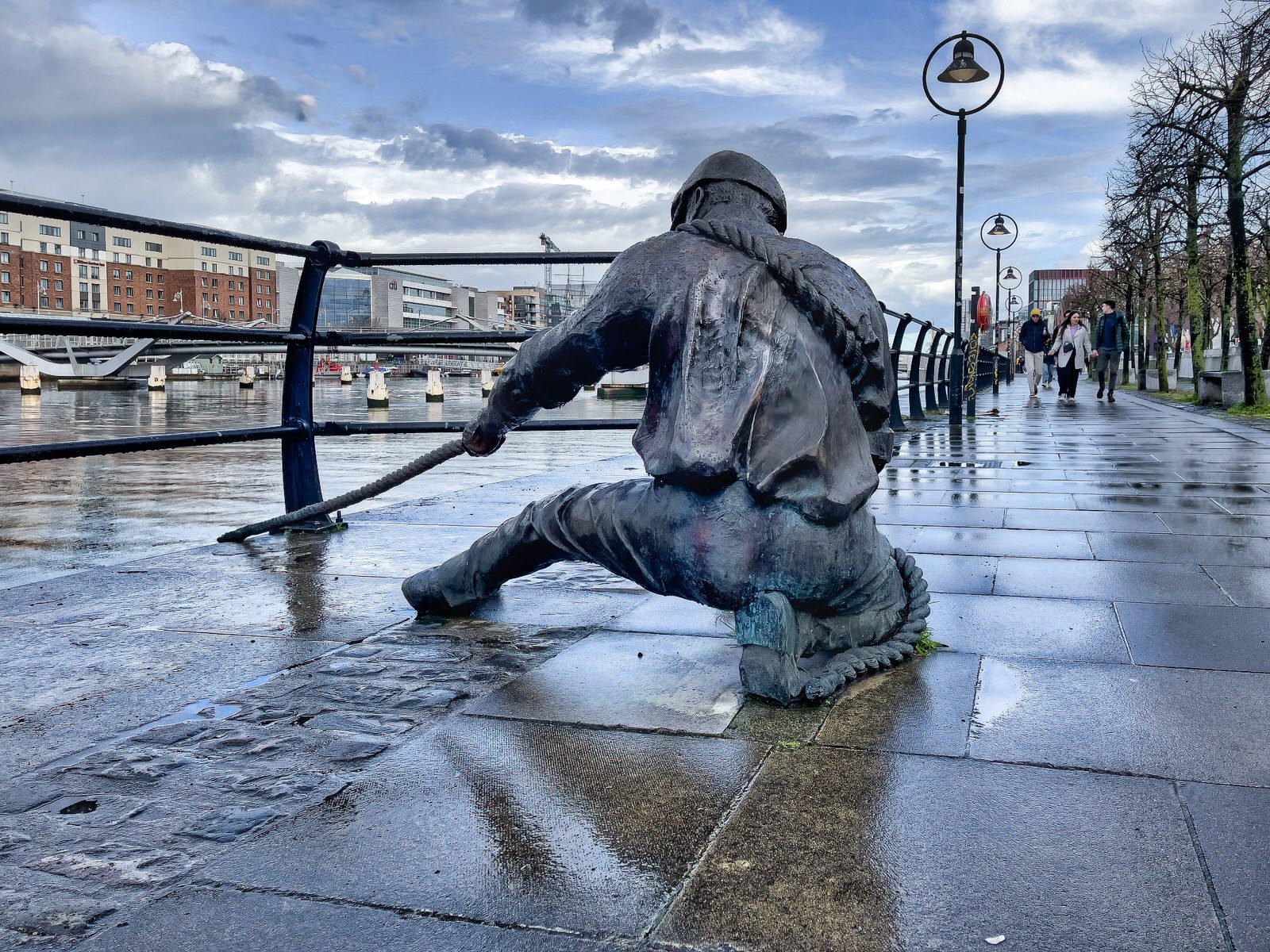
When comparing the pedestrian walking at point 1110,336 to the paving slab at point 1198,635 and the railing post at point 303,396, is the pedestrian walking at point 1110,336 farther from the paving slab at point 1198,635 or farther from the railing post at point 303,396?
the paving slab at point 1198,635

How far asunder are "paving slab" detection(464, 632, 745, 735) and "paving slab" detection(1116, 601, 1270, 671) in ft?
3.94

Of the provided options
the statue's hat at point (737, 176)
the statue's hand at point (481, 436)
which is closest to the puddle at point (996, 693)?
the statue's hat at point (737, 176)

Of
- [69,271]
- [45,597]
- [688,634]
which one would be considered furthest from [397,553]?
[69,271]

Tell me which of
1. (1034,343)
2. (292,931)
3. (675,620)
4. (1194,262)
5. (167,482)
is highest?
(1194,262)

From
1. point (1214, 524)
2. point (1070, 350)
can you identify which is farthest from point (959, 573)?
point (1070, 350)

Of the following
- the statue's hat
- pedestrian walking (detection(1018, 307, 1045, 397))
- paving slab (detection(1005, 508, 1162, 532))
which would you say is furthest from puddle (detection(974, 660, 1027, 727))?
pedestrian walking (detection(1018, 307, 1045, 397))

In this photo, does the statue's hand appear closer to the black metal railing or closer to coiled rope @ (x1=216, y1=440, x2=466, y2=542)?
coiled rope @ (x1=216, y1=440, x2=466, y2=542)

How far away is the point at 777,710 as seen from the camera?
8.74 feet

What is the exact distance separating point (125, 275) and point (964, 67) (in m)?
163

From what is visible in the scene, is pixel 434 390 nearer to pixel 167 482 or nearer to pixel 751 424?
pixel 167 482

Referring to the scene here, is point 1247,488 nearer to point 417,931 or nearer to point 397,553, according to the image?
point 397,553

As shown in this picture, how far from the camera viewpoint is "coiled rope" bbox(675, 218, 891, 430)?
272cm

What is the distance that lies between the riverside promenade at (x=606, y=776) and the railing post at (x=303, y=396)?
1.39 m

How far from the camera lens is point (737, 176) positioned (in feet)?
9.78
